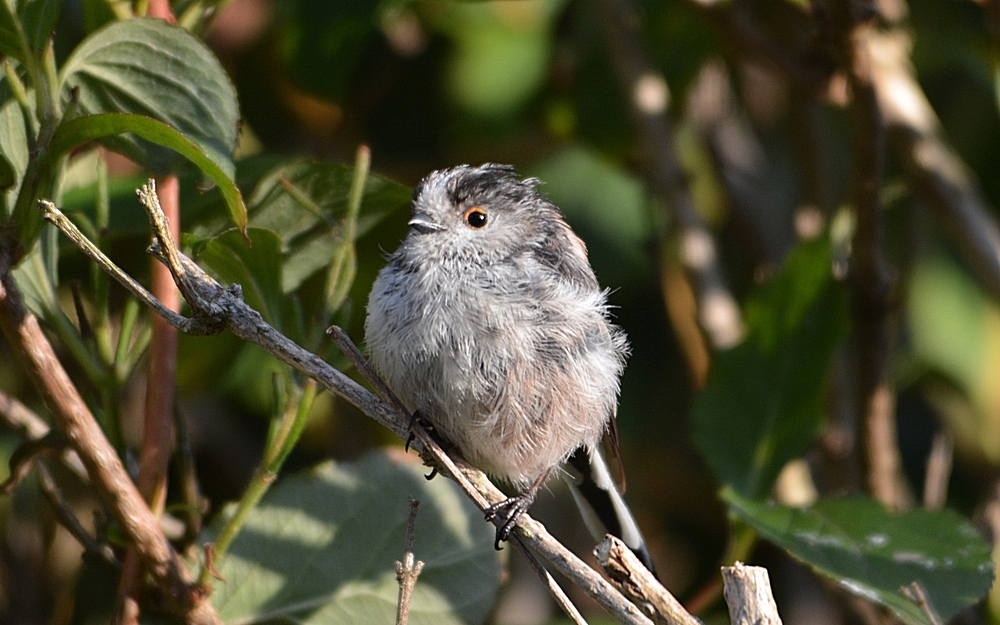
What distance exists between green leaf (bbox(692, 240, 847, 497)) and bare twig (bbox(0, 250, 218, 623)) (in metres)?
1.29

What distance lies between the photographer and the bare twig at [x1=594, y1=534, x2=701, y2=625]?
1554mm

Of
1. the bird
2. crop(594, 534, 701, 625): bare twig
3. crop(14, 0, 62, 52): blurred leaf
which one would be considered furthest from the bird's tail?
crop(14, 0, 62, 52): blurred leaf

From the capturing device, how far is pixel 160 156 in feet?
5.72

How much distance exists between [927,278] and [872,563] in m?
1.64

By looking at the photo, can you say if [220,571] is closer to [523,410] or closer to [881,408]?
[523,410]

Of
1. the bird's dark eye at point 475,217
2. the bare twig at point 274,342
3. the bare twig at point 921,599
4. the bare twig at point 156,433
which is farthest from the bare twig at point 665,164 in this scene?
the bare twig at point 156,433

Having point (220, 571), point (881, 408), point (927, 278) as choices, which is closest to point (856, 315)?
point (881, 408)

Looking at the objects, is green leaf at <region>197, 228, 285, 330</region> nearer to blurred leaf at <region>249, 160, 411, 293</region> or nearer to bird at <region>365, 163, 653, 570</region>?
blurred leaf at <region>249, 160, 411, 293</region>

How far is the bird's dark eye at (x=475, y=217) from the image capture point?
8.05 ft

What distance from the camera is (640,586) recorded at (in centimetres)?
159

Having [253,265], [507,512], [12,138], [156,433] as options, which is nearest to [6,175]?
[12,138]

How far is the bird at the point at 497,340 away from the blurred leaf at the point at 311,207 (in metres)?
0.21

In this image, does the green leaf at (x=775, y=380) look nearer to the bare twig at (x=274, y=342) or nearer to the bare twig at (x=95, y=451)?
the bare twig at (x=274, y=342)

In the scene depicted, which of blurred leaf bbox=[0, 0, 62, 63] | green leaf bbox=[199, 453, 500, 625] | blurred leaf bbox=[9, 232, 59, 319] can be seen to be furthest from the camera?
green leaf bbox=[199, 453, 500, 625]
